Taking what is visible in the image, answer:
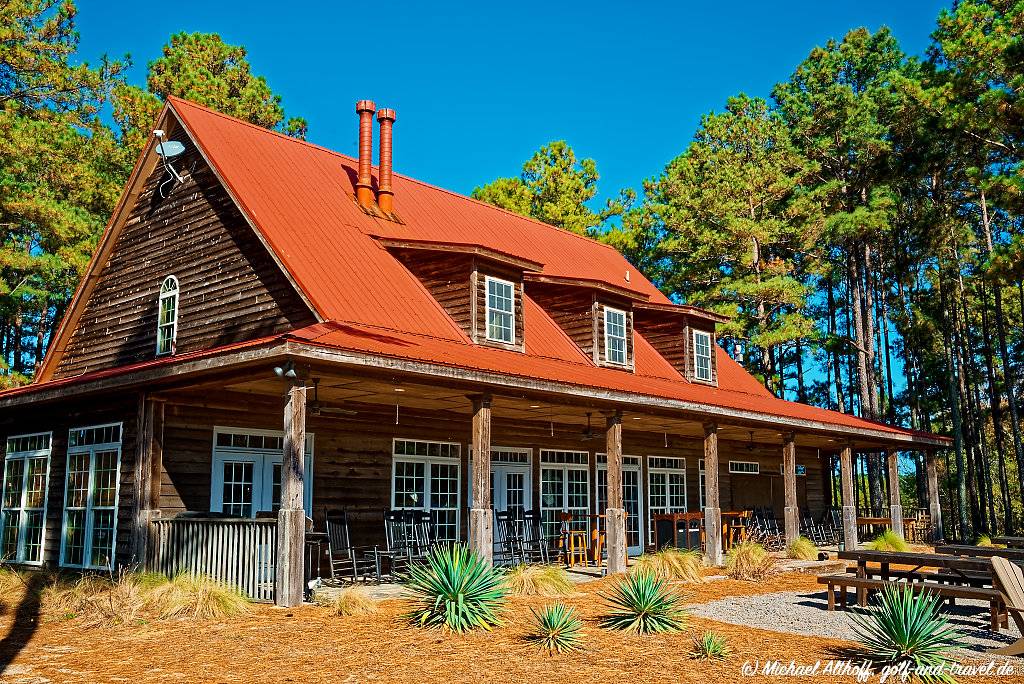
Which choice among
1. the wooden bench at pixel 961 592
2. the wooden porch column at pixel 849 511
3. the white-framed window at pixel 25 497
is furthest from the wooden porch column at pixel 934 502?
the white-framed window at pixel 25 497

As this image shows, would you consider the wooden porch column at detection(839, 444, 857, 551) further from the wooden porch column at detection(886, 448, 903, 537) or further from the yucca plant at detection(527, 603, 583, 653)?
the yucca plant at detection(527, 603, 583, 653)

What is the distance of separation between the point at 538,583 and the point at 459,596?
9.22 ft

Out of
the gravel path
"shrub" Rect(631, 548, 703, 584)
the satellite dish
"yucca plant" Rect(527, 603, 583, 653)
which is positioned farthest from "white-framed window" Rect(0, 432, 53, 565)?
the gravel path

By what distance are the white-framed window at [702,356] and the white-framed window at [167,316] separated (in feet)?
43.5

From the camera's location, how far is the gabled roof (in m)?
14.5

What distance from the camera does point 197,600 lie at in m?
10.8

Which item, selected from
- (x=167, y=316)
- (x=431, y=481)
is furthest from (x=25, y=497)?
(x=431, y=481)

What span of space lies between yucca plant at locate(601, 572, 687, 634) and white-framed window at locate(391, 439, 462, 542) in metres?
7.22

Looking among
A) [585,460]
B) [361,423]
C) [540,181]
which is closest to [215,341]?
[361,423]

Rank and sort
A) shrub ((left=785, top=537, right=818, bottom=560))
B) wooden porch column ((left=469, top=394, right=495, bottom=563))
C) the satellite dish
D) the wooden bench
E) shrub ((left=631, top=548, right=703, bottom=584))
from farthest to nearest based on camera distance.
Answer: shrub ((left=785, top=537, right=818, bottom=560)), the satellite dish, shrub ((left=631, top=548, right=703, bottom=584)), wooden porch column ((left=469, top=394, right=495, bottom=563)), the wooden bench

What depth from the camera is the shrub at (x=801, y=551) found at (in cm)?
1914

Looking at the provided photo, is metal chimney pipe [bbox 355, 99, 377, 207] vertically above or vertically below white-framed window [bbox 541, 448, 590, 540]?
above

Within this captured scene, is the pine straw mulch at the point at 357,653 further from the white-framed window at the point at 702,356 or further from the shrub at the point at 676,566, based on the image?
the white-framed window at the point at 702,356

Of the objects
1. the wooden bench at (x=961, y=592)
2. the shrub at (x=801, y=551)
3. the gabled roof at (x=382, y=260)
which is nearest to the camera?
the wooden bench at (x=961, y=592)
